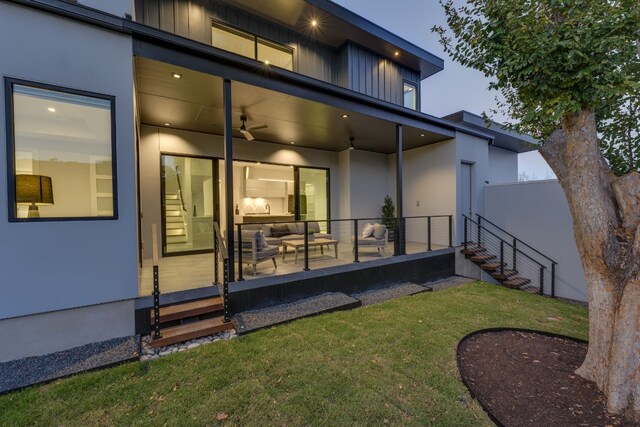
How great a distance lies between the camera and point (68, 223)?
3064 millimetres

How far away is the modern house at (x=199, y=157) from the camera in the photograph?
2.94 m

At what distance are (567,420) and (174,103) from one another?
6712 millimetres

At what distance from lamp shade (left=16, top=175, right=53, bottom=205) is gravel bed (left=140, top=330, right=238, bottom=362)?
2.00 m

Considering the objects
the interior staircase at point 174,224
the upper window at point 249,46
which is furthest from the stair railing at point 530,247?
the interior staircase at point 174,224

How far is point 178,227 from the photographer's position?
22.0 ft

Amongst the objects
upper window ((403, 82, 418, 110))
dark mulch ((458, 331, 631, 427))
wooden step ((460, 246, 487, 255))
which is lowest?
dark mulch ((458, 331, 631, 427))

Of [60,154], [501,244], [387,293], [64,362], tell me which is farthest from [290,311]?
[501,244]

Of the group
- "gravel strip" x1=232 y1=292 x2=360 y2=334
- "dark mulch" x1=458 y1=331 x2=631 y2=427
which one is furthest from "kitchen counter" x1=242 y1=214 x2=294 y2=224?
"dark mulch" x1=458 y1=331 x2=631 y2=427

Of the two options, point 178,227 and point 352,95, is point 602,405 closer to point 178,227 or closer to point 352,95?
point 352,95

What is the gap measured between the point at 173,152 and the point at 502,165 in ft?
41.3

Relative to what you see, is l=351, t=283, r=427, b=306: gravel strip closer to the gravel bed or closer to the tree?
the gravel bed

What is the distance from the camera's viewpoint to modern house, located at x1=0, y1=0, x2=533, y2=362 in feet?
9.65

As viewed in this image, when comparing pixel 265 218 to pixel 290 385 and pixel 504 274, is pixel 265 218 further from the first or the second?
pixel 504 274

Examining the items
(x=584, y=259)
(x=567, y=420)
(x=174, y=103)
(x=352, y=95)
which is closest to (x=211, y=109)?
(x=174, y=103)
